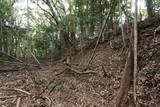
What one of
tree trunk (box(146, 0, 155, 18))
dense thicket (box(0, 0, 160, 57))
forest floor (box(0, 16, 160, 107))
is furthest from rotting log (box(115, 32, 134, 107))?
tree trunk (box(146, 0, 155, 18))

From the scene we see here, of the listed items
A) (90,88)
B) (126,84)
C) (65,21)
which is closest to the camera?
(126,84)

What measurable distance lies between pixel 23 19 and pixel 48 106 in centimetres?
1215

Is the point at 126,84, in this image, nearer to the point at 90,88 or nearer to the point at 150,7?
the point at 90,88

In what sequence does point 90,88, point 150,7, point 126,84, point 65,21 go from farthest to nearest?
point 65,21 < point 150,7 < point 90,88 < point 126,84

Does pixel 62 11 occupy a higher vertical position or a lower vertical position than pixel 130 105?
higher

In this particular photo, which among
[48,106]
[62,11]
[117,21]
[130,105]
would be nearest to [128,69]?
[130,105]

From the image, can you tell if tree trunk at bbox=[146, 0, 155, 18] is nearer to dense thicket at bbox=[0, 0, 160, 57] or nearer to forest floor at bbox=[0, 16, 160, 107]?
dense thicket at bbox=[0, 0, 160, 57]


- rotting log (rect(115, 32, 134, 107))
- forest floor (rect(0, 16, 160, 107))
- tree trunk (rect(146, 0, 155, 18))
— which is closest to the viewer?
rotting log (rect(115, 32, 134, 107))

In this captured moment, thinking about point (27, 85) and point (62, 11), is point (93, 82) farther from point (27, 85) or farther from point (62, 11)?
point (62, 11)

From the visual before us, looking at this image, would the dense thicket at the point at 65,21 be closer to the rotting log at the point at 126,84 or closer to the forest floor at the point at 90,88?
the forest floor at the point at 90,88

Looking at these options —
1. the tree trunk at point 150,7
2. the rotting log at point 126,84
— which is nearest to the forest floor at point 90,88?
the rotting log at point 126,84

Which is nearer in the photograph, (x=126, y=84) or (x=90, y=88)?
(x=126, y=84)

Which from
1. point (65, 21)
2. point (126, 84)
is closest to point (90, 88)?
point (126, 84)

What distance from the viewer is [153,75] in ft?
12.5
